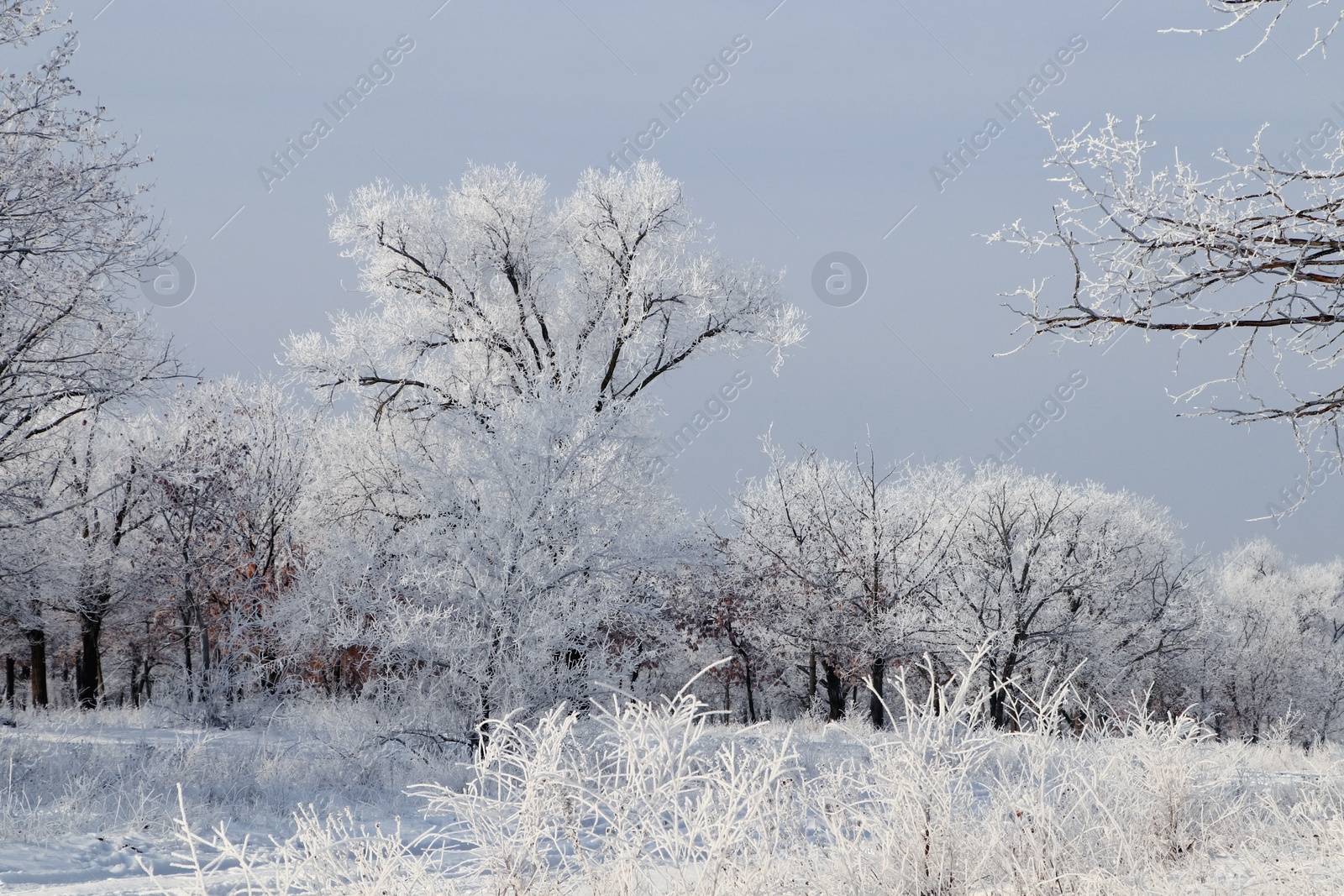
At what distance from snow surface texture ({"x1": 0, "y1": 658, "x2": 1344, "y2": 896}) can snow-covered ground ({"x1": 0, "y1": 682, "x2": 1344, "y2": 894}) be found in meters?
0.02

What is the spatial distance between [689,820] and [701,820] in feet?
0.15

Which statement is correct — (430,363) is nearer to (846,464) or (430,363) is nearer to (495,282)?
(495,282)

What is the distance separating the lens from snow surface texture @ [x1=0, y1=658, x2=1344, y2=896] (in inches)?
135

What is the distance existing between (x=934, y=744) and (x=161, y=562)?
2034 centimetres

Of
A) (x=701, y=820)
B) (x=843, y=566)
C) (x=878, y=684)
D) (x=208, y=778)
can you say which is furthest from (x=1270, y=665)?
(x=701, y=820)

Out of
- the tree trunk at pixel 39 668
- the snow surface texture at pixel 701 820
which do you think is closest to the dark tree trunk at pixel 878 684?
the snow surface texture at pixel 701 820

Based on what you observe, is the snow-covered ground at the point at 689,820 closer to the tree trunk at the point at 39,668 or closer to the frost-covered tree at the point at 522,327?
the frost-covered tree at the point at 522,327

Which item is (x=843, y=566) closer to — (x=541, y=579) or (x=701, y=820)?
(x=541, y=579)

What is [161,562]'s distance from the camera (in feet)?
66.1

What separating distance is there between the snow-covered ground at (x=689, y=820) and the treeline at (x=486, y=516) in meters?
0.69

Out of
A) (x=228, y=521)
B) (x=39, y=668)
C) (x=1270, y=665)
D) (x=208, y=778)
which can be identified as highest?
(x=228, y=521)

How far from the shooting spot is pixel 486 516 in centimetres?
1013

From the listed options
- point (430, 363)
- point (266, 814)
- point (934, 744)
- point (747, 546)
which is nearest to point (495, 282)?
point (430, 363)

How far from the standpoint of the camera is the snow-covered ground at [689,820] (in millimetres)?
3424
